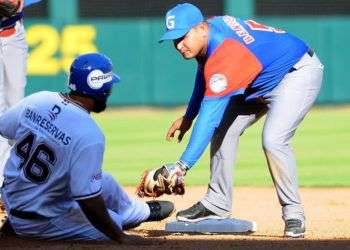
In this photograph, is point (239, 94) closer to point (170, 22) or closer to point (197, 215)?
Answer: point (170, 22)

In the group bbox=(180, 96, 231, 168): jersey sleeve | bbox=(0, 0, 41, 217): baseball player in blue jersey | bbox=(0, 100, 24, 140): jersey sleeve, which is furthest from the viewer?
bbox=(0, 0, 41, 217): baseball player in blue jersey

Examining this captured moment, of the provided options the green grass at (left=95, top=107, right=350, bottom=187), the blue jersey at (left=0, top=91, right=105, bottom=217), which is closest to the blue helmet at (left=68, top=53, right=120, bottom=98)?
the blue jersey at (left=0, top=91, right=105, bottom=217)

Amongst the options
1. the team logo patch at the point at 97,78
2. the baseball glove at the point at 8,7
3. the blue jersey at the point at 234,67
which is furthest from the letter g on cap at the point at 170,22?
the baseball glove at the point at 8,7

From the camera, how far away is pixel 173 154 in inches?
426

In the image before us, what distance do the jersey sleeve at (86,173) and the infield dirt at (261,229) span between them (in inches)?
11.8

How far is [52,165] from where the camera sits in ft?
17.4

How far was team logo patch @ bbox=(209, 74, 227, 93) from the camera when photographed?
559 centimetres

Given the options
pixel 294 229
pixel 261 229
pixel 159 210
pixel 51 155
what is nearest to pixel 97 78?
pixel 51 155

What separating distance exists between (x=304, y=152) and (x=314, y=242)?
5.55 metres

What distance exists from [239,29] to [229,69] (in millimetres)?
432

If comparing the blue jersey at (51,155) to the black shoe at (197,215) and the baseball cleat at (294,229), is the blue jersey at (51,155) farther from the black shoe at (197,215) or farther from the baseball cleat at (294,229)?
the baseball cleat at (294,229)

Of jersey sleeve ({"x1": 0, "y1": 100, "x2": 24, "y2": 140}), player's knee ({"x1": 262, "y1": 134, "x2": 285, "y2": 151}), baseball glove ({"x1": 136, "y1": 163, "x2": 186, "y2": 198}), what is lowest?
baseball glove ({"x1": 136, "y1": 163, "x2": 186, "y2": 198})

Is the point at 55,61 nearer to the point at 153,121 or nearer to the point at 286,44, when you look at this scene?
the point at 153,121

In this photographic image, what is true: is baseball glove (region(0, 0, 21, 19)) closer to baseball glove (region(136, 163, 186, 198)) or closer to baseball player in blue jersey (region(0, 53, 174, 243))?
baseball player in blue jersey (region(0, 53, 174, 243))
